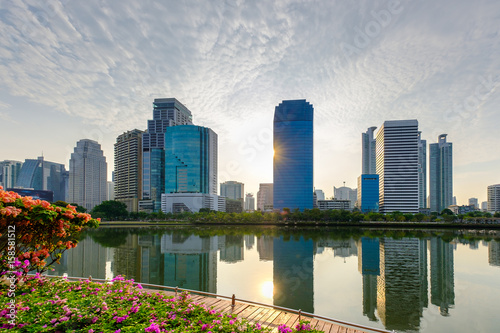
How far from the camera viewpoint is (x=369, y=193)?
147 m

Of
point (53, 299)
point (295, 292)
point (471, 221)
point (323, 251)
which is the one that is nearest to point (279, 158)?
point (471, 221)

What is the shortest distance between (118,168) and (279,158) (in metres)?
115

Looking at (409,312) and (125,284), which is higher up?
(125,284)

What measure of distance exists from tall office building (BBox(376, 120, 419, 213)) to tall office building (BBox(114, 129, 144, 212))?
483ft

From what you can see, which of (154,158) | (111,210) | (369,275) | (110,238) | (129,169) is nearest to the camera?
(369,275)

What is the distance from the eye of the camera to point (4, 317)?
24.1 ft

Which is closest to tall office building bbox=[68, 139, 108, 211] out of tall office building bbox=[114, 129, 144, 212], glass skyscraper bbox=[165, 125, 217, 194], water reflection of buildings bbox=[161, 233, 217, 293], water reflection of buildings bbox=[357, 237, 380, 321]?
tall office building bbox=[114, 129, 144, 212]

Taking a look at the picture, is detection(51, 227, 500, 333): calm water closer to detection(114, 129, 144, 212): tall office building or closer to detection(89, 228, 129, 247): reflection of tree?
detection(89, 228, 129, 247): reflection of tree

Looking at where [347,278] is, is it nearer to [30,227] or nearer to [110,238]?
[30,227]

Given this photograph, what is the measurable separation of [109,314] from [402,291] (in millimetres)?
19321

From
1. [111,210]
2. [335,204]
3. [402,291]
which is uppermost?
[402,291]

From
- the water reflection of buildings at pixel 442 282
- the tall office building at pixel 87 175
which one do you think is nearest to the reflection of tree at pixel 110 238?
the water reflection of buildings at pixel 442 282

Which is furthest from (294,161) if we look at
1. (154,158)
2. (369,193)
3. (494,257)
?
(494,257)

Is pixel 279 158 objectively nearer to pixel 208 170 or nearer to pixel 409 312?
pixel 208 170
